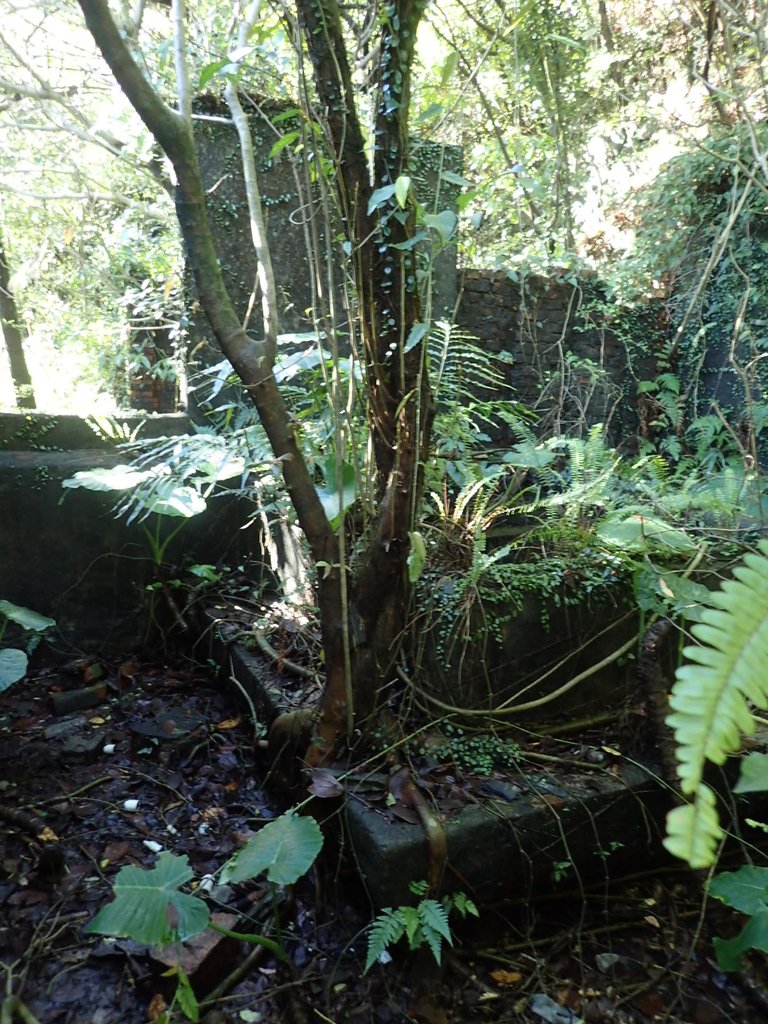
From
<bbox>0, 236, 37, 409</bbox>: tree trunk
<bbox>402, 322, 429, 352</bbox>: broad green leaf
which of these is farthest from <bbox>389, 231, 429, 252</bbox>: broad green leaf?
<bbox>0, 236, 37, 409</bbox>: tree trunk

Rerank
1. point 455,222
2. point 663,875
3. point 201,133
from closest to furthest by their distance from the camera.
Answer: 1. point 455,222
2. point 663,875
3. point 201,133

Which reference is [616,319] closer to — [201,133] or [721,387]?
[721,387]

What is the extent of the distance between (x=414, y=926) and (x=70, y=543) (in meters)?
2.42

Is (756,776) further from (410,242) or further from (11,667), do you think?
(11,667)

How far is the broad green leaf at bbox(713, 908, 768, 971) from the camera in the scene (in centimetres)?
156

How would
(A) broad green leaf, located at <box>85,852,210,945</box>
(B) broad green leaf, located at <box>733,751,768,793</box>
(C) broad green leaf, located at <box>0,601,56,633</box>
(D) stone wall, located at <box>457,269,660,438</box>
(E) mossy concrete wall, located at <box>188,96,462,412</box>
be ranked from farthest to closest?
(D) stone wall, located at <box>457,269,660,438</box> → (E) mossy concrete wall, located at <box>188,96,462,412</box> → (C) broad green leaf, located at <box>0,601,56,633</box> → (A) broad green leaf, located at <box>85,852,210,945</box> → (B) broad green leaf, located at <box>733,751,768,793</box>

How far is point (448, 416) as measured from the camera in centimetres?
294

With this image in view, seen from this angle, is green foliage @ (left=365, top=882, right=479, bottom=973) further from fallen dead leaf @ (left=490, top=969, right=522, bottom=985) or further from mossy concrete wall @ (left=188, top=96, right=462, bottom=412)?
mossy concrete wall @ (left=188, top=96, right=462, bottom=412)

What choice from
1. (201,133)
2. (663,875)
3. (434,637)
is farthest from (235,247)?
(663,875)

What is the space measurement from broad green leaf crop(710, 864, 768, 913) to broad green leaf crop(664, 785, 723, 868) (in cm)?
116

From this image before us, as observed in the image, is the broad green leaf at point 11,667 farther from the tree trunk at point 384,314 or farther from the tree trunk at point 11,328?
the tree trunk at point 11,328

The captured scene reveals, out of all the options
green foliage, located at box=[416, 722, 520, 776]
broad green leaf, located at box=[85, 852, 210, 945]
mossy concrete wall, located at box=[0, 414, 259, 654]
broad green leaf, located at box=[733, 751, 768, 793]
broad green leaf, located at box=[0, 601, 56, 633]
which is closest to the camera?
broad green leaf, located at box=[733, 751, 768, 793]

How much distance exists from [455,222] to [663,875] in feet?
6.99

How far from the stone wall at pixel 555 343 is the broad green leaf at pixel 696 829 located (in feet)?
14.6
